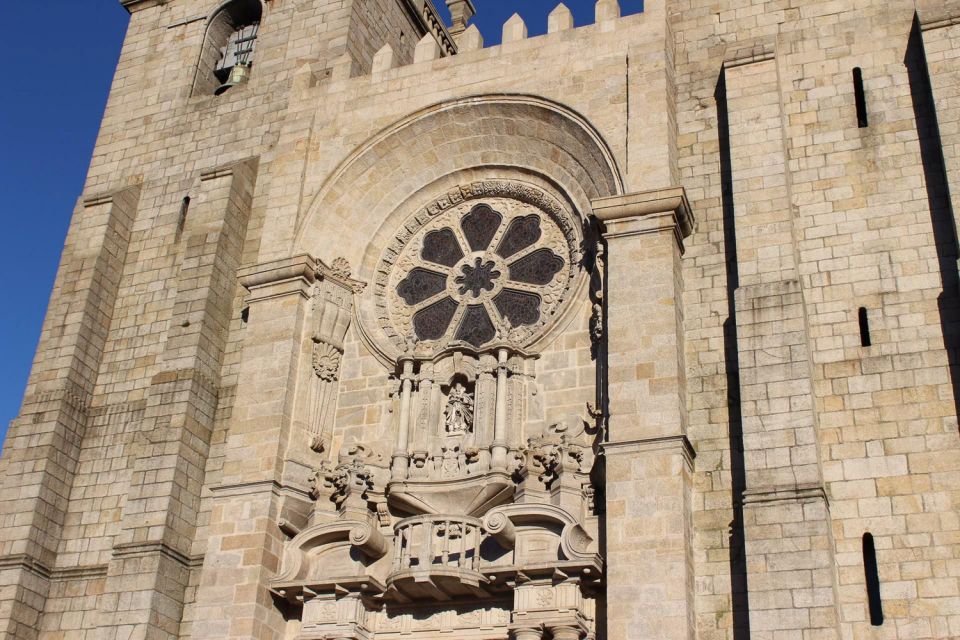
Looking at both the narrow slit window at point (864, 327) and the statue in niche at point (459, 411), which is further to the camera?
the statue in niche at point (459, 411)

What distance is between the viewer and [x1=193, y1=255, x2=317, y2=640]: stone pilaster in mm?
14211

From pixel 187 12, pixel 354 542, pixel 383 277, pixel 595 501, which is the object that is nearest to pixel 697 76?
pixel 383 277

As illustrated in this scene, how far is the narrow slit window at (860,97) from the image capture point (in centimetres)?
1516

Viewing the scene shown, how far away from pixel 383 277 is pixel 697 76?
529 centimetres

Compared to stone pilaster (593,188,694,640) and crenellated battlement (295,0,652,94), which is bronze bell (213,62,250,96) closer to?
crenellated battlement (295,0,652,94)

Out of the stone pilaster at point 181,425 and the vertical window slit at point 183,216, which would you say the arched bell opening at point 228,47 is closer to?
the vertical window slit at point 183,216

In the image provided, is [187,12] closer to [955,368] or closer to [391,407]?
[391,407]

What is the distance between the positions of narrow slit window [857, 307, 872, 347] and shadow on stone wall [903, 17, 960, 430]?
80 centimetres

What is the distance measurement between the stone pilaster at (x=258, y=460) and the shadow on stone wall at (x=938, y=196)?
8.08m

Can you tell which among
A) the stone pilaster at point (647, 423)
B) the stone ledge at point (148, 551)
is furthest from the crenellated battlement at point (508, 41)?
the stone ledge at point (148, 551)

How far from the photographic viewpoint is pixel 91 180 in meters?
20.8

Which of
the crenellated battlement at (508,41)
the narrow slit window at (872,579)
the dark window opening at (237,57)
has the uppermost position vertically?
the dark window opening at (237,57)

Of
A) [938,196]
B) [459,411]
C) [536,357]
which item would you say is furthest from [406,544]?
[938,196]

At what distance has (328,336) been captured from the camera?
16359mm
